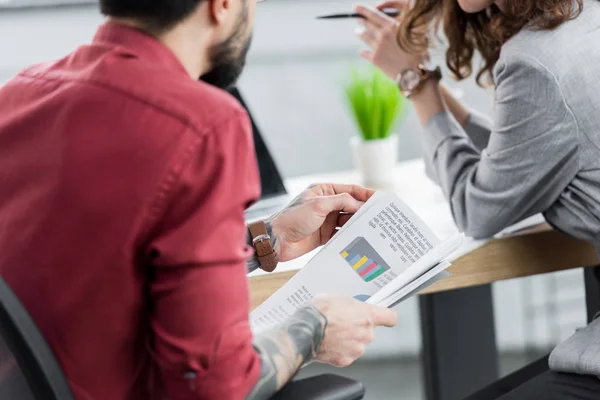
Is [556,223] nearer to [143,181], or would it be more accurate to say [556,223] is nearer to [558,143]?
[558,143]

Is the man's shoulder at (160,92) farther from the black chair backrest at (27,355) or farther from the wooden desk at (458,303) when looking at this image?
the wooden desk at (458,303)

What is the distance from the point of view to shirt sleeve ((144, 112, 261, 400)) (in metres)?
0.75

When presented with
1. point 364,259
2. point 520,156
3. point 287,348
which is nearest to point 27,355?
point 287,348

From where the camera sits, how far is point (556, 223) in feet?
4.43

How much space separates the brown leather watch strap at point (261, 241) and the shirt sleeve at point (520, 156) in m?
0.35

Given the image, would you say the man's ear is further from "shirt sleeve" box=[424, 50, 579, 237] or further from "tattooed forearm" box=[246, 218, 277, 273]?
"shirt sleeve" box=[424, 50, 579, 237]

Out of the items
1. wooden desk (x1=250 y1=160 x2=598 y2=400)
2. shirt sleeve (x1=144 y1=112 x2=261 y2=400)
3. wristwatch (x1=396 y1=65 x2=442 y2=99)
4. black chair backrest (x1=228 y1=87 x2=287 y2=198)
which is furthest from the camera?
black chair backrest (x1=228 y1=87 x2=287 y2=198)

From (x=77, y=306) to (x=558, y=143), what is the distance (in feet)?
2.43

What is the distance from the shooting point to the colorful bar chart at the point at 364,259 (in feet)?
3.60

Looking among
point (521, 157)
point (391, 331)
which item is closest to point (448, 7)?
point (521, 157)

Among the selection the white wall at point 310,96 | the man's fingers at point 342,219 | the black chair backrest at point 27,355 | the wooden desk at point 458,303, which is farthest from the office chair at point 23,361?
the white wall at point 310,96

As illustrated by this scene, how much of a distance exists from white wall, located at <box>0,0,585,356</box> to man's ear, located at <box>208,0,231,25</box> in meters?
1.77

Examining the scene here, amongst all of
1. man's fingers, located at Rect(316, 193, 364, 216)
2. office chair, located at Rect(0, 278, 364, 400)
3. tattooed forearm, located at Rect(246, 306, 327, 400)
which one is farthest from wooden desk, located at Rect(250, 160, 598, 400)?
office chair, located at Rect(0, 278, 364, 400)

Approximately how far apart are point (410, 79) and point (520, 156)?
0.36 m
